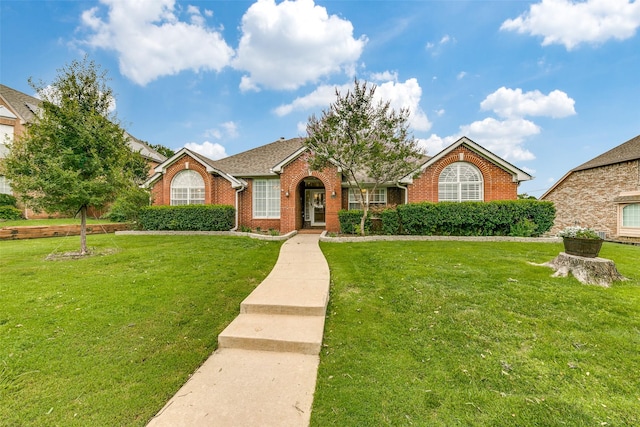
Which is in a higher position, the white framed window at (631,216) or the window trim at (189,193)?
the window trim at (189,193)

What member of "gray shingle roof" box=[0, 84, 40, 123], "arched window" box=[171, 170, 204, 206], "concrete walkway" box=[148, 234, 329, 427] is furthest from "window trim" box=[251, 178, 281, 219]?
"gray shingle roof" box=[0, 84, 40, 123]

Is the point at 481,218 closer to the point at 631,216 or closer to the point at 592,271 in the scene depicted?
the point at 592,271

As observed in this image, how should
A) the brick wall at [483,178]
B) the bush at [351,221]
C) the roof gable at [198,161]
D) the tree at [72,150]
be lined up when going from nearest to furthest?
the tree at [72,150]
the bush at [351,221]
the brick wall at [483,178]
the roof gable at [198,161]

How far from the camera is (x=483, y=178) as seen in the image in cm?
1315

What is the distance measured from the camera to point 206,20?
12070 millimetres

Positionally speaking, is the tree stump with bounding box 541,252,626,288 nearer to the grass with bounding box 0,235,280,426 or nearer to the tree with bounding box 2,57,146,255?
the grass with bounding box 0,235,280,426

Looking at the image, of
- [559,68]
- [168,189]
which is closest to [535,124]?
[559,68]

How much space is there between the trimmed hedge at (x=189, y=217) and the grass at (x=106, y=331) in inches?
234

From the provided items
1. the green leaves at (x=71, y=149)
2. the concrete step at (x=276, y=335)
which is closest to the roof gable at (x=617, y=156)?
the concrete step at (x=276, y=335)

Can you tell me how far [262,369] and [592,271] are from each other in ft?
22.8

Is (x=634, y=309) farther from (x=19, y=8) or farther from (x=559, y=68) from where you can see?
(x=19, y=8)

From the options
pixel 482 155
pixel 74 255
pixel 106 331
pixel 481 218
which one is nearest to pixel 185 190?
pixel 74 255

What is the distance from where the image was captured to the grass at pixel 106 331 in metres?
2.35

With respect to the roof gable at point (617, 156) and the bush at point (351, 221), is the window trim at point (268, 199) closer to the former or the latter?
the bush at point (351, 221)
